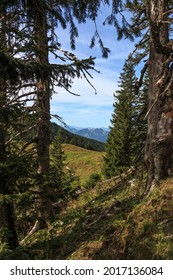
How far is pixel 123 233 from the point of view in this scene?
5.72 meters

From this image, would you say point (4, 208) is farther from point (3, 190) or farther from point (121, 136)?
point (121, 136)

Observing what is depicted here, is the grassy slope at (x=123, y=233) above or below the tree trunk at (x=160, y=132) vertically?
below

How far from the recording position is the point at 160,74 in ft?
22.2

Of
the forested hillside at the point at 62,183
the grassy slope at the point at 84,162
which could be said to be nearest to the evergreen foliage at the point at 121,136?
the grassy slope at the point at 84,162

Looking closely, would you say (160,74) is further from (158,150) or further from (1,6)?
(1,6)

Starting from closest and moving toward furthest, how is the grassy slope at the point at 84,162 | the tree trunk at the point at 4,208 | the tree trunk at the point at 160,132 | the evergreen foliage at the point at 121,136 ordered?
the tree trunk at the point at 4,208
the tree trunk at the point at 160,132
the evergreen foliage at the point at 121,136
the grassy slope at the point at 84,162

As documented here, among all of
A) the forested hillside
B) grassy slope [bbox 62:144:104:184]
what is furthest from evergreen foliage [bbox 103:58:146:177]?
the forested hillside

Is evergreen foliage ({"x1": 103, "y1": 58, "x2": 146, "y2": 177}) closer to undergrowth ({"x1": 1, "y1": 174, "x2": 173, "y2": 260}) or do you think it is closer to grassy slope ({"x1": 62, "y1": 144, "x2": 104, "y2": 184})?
grassy slope ({"x1": 62, "y1": 144, "x2": 104, "y2": 184})

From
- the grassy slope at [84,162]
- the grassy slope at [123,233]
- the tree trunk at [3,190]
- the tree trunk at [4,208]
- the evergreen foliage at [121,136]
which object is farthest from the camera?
the grassy slope at [84,162]

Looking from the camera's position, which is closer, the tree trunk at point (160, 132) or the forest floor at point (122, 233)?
the forest floor at point (122, 233)

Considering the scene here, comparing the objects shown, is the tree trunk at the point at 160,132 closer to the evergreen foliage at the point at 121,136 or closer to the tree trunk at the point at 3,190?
the tree trunk at the point at 3,190

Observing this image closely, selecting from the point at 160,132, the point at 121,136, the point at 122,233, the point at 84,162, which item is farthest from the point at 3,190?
the point at 84,162

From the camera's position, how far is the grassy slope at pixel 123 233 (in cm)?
503
